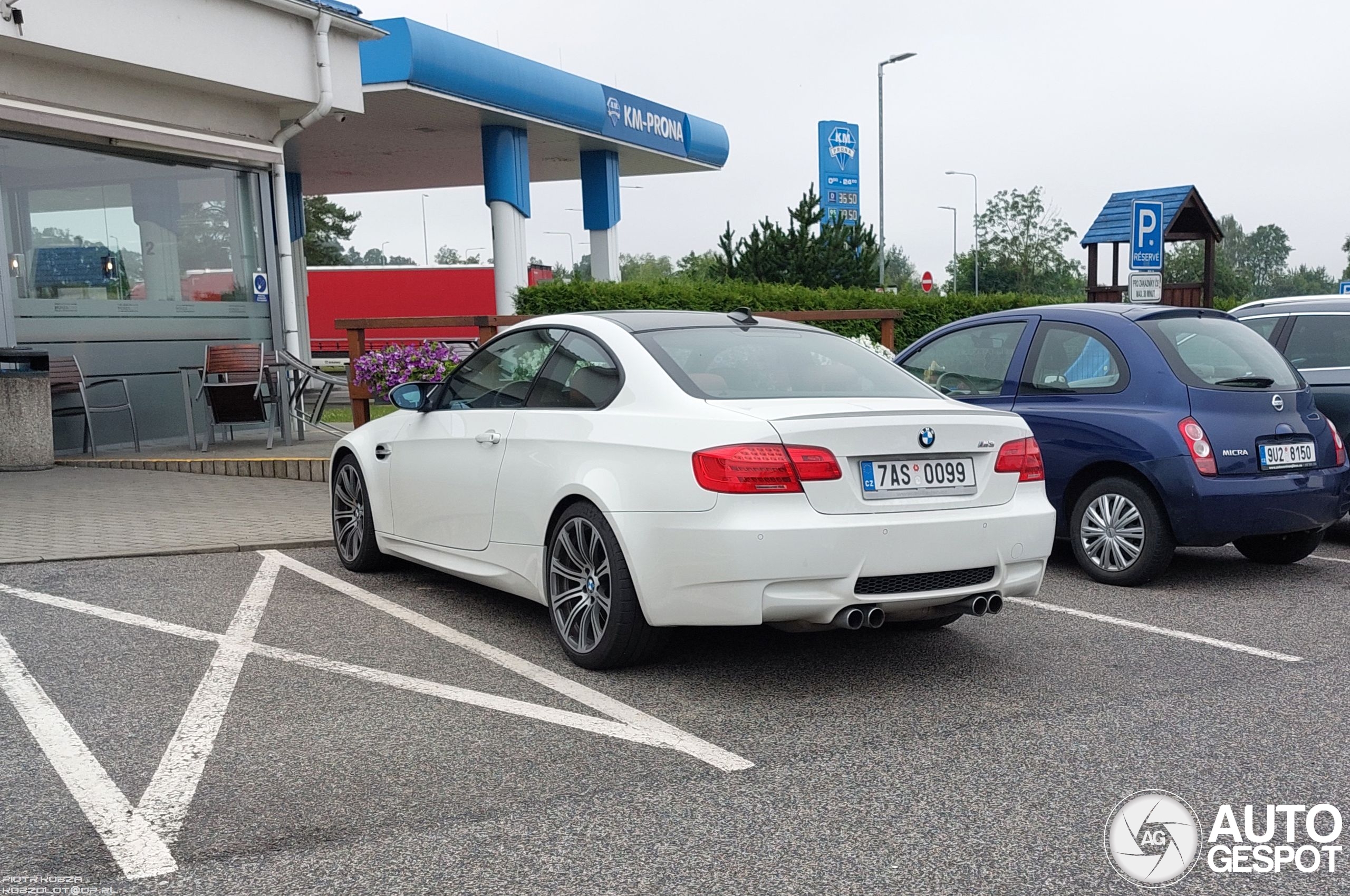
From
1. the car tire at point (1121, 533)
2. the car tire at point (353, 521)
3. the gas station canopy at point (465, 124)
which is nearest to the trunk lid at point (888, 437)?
the car tire at point (1121, 533)

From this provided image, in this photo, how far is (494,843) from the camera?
336cm

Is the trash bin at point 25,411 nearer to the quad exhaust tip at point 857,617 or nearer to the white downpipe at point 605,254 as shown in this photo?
the quad exhaust tip at point 857,617

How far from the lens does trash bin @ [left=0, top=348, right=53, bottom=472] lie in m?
11.5

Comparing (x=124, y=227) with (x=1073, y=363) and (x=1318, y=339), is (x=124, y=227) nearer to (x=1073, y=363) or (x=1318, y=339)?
(x=1073, y=363)

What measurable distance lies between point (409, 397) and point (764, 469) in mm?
2544

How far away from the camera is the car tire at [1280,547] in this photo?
24.3 ft

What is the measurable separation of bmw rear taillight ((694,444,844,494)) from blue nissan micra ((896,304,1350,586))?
3.00 metres

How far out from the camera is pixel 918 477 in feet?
15.5

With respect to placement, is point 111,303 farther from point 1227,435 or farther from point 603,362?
point 1227,435

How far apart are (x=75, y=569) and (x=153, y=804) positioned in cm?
407

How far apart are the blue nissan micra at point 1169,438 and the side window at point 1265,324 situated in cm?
144

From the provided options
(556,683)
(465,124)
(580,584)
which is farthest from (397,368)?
(465,124)

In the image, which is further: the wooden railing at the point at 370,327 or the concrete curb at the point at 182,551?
the wooden railing at the point at 370,327

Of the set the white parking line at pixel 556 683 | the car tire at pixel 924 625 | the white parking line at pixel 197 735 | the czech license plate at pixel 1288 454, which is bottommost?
the car tire at pixel 924 625
